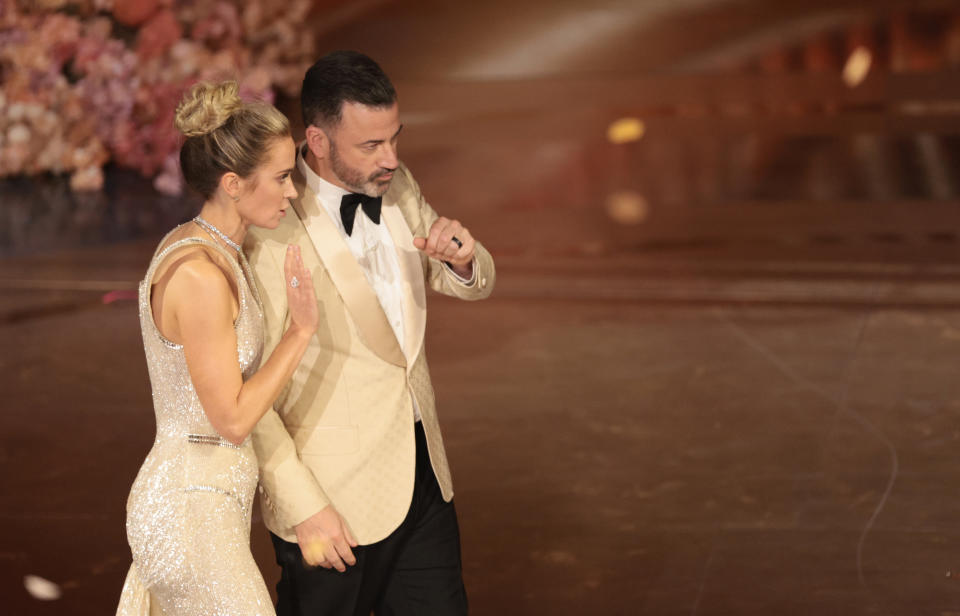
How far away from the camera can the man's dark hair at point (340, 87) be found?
7.92 feet

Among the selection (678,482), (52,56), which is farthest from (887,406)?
(52,56)

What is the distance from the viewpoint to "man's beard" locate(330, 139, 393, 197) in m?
2.43

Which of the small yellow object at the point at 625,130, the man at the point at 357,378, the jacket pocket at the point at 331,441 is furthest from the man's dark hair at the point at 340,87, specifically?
the small yellow object at the point at 625,130

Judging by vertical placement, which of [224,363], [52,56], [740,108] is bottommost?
[740,108]

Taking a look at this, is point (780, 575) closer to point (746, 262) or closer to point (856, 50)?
point (746, 262)

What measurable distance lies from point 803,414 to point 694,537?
1120 mm

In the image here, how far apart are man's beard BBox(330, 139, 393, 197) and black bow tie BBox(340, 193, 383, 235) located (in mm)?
21

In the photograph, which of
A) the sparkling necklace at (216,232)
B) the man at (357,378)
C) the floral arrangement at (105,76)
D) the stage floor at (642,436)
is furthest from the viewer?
the floral arrangement at (105,76)

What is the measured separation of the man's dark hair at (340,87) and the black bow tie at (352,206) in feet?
0.47

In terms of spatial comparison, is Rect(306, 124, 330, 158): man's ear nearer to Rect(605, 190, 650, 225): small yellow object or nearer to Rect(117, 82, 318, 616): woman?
Rect(117, 82, 318, 616): woman

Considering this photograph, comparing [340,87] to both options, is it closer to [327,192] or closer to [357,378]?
[327,192]

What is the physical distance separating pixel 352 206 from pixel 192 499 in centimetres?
61

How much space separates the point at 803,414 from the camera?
4863 millimetres

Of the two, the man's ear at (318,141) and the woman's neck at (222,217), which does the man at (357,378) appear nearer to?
the man's ear at (318,141)
